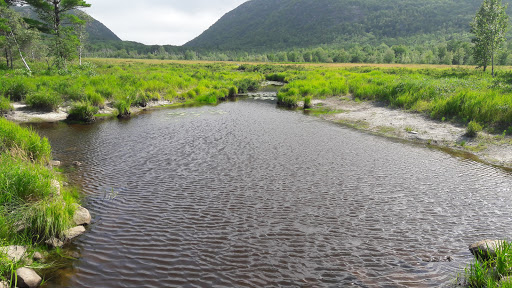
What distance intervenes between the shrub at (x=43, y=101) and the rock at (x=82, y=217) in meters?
20.2

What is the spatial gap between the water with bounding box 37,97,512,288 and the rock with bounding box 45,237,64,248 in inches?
16.4

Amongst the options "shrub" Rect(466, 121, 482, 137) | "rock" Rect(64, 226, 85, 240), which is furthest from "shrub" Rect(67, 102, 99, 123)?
"shrub" Rect(466, 121, 482, 137)

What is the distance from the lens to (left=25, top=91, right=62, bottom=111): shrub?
78.1 feet

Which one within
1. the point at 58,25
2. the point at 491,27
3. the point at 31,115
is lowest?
A: the point at 31,115

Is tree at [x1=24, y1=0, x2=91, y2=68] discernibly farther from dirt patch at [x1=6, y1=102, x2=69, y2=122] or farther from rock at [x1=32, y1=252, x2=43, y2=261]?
rock at [x1=32, y1=252, x2=43, y2=261]

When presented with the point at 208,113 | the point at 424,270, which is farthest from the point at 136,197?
the point at 208,113

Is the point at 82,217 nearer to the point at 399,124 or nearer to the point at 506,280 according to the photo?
the point at 506,280

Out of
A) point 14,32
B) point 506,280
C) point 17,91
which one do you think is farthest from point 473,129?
point 14,32

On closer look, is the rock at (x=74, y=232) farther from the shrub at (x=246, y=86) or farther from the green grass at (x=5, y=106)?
the shrub at (x=246, y=86)

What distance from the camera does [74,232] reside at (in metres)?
8.00

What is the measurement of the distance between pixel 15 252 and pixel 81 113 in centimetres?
1948

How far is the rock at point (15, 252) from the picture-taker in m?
5.92

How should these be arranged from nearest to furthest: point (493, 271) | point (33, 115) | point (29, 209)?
1. point (493, 271)
2. point (29, 209)
3. point (33, 115)

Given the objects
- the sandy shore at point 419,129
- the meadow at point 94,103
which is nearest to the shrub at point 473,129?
the meadow at point 94,103
